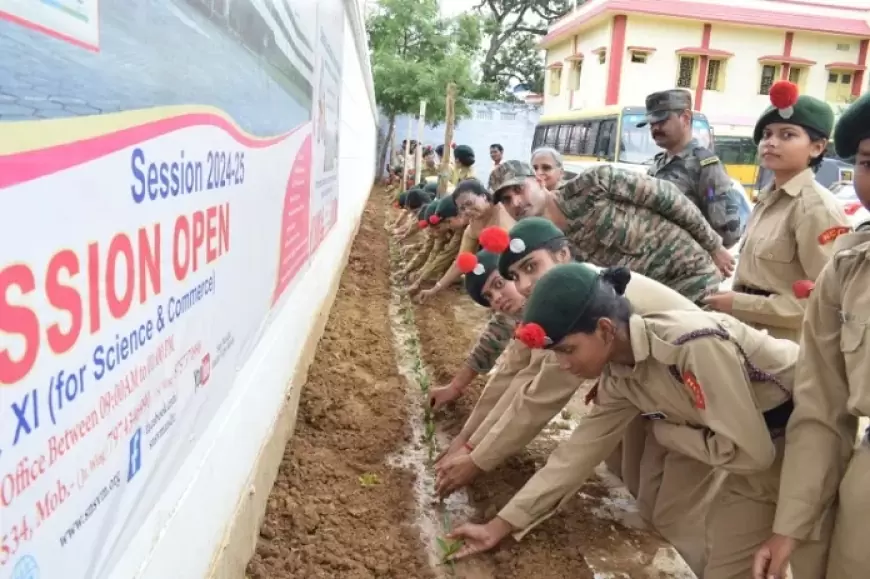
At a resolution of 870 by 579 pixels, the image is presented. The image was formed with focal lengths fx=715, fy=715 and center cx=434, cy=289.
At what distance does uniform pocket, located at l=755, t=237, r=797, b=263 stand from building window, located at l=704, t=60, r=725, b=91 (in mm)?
20538

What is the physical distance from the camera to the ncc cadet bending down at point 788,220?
2.56 m

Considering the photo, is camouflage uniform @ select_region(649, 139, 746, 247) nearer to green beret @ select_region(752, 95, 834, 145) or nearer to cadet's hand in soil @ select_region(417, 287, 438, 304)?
green beret @ select_region(752, 95, 834, 145)

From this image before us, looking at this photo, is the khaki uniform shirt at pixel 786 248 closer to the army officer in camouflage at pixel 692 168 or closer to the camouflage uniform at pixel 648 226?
the camouflage uniform at pixel 648 226

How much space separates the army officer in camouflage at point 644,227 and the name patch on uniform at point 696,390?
47.9 inches

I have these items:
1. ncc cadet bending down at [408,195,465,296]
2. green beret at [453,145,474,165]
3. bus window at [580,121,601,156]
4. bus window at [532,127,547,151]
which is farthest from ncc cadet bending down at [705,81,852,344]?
bus window at [532,127,547,151]

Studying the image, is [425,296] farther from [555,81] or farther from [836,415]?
[555,81]

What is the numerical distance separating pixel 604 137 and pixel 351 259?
6858 mm

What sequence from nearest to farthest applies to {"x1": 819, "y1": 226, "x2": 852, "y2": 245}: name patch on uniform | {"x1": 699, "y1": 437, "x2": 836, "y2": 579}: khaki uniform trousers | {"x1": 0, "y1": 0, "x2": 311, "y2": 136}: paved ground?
{"x1": 0, "y1": 0, "x2": 311, "y2": 136}: paved ground → {"x1": 699, "y1": 437, "x2": 836, "y2": 579}: khaki uniform trousers → {"x1": 819, "y1": 226, "x2": 852, "y2": 245}: name patch on uniform

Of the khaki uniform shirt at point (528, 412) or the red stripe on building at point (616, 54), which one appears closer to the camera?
the khaki uniform shirt at point (528, 412)

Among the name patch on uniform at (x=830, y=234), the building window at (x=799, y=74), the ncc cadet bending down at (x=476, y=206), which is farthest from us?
the building window at (x=799, y=74)

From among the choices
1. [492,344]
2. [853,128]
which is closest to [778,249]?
[853,128]

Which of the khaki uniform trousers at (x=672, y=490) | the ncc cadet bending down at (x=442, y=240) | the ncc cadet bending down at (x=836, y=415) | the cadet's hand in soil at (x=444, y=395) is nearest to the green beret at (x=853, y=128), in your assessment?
the ncc cadet bending down at (x=836, y=415)

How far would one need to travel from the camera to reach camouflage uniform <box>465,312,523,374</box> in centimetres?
335

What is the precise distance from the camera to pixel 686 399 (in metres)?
2.09
